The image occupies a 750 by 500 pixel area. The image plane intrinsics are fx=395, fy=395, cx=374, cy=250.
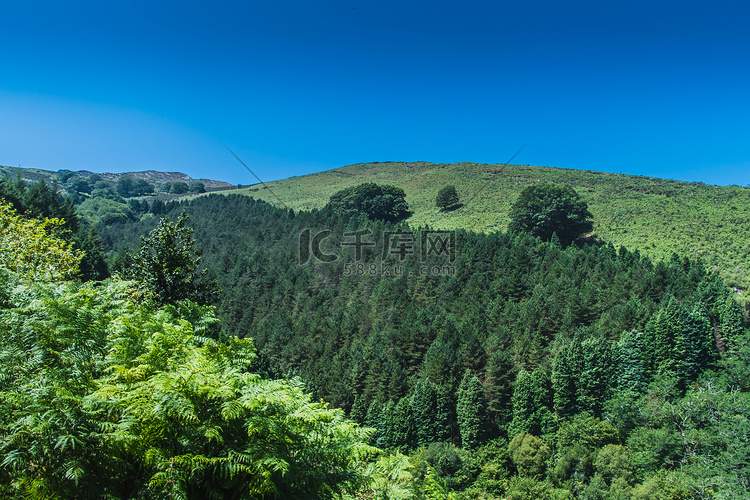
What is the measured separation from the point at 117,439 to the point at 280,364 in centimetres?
6436

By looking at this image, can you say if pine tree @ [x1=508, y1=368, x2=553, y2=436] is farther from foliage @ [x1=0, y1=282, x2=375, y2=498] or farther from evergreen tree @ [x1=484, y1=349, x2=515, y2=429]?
foliage @ [x1=0, y1=282, x2=375, y2=498]

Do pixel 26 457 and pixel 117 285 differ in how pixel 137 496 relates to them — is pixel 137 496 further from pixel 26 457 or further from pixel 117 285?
pixel 117 285

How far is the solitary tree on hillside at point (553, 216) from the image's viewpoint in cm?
8856

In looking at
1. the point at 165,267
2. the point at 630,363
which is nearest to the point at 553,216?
the point at 630,363

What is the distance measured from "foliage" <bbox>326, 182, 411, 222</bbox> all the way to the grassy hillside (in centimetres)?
592

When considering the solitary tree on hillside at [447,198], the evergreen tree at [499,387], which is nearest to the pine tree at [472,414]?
the evergreen tree at [499,387]

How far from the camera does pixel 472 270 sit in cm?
7444

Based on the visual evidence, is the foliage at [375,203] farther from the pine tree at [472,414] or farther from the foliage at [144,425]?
the foliage at [144,425]

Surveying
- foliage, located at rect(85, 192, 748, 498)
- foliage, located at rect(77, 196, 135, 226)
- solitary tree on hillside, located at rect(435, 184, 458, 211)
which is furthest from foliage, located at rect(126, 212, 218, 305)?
foliage, located at rect(77, 196, 135, 226)

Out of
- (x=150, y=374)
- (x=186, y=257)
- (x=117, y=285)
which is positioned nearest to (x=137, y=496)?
(x=150, y=374)

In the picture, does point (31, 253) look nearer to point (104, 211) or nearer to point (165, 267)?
point (165, 267)

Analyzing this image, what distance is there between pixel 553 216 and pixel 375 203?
50.1 m

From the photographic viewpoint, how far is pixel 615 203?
99125 millimetres

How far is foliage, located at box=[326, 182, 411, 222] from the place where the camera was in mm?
117875
